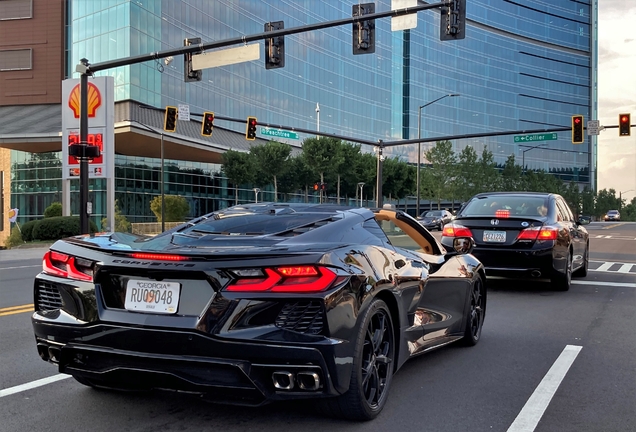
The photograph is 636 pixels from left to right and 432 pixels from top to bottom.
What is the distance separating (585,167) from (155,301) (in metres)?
146

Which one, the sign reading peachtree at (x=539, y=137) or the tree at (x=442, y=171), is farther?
the tree at (x=442, y=171)

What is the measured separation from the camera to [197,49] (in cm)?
1762

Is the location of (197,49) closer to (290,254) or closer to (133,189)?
(290,254)

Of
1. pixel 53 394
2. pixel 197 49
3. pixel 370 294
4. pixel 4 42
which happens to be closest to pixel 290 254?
pixel 370 294

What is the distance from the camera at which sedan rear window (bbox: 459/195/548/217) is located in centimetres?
1083

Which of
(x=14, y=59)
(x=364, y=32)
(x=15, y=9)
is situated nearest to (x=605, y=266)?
(x=364, y=32)

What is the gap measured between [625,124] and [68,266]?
31.8 metres

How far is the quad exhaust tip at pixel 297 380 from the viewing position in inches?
138

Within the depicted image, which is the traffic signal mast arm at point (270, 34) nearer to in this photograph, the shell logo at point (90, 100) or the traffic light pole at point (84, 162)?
the traffic light pole at point (84, 162)

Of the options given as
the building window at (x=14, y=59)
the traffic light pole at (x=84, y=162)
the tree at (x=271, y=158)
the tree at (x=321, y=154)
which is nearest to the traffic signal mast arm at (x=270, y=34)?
the traffic light pole at (x=84, y=162)

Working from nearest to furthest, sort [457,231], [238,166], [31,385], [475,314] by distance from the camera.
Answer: [31,385] < [475,314] < [457,231] < [238,166]

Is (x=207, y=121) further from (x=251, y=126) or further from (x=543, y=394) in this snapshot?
(x=543, y=394)

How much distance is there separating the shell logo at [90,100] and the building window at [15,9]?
1079 inches

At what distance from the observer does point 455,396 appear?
4.74 meters
